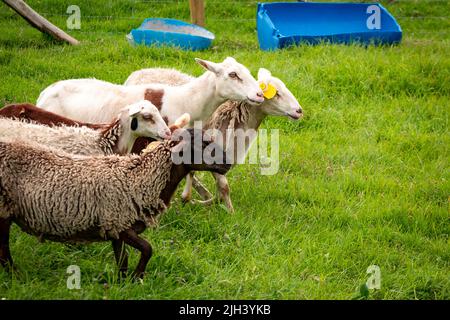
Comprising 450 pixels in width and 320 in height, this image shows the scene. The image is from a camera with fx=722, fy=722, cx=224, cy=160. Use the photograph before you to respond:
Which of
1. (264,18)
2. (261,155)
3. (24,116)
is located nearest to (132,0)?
(264,18)

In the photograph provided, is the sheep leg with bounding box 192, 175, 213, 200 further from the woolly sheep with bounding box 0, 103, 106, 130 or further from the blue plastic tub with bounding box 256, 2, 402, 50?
the blue plastic tub with bounding box 256, 2, 402, 50

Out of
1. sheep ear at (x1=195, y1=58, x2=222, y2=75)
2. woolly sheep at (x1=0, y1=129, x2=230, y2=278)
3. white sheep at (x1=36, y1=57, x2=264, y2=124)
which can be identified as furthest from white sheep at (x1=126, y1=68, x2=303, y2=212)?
woolly sheep at (x1=0, y1=129, x2=230, y2=278)

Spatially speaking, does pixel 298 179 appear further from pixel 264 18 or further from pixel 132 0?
pixel 132 0

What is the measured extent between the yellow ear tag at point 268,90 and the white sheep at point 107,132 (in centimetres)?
102

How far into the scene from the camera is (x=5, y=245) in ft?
15.2

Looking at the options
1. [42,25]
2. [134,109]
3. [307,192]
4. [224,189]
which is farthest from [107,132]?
[42,25]

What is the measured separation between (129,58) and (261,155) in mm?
2827

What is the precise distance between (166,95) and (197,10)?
4811 millimetres

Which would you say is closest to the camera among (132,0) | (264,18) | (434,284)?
(434,284)

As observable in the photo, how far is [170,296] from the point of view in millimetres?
4590

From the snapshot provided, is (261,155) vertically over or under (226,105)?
under

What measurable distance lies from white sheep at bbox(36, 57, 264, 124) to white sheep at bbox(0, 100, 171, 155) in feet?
2.09

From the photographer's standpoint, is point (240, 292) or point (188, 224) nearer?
point (240, 292)

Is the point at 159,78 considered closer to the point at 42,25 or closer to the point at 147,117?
the point at 147,117
